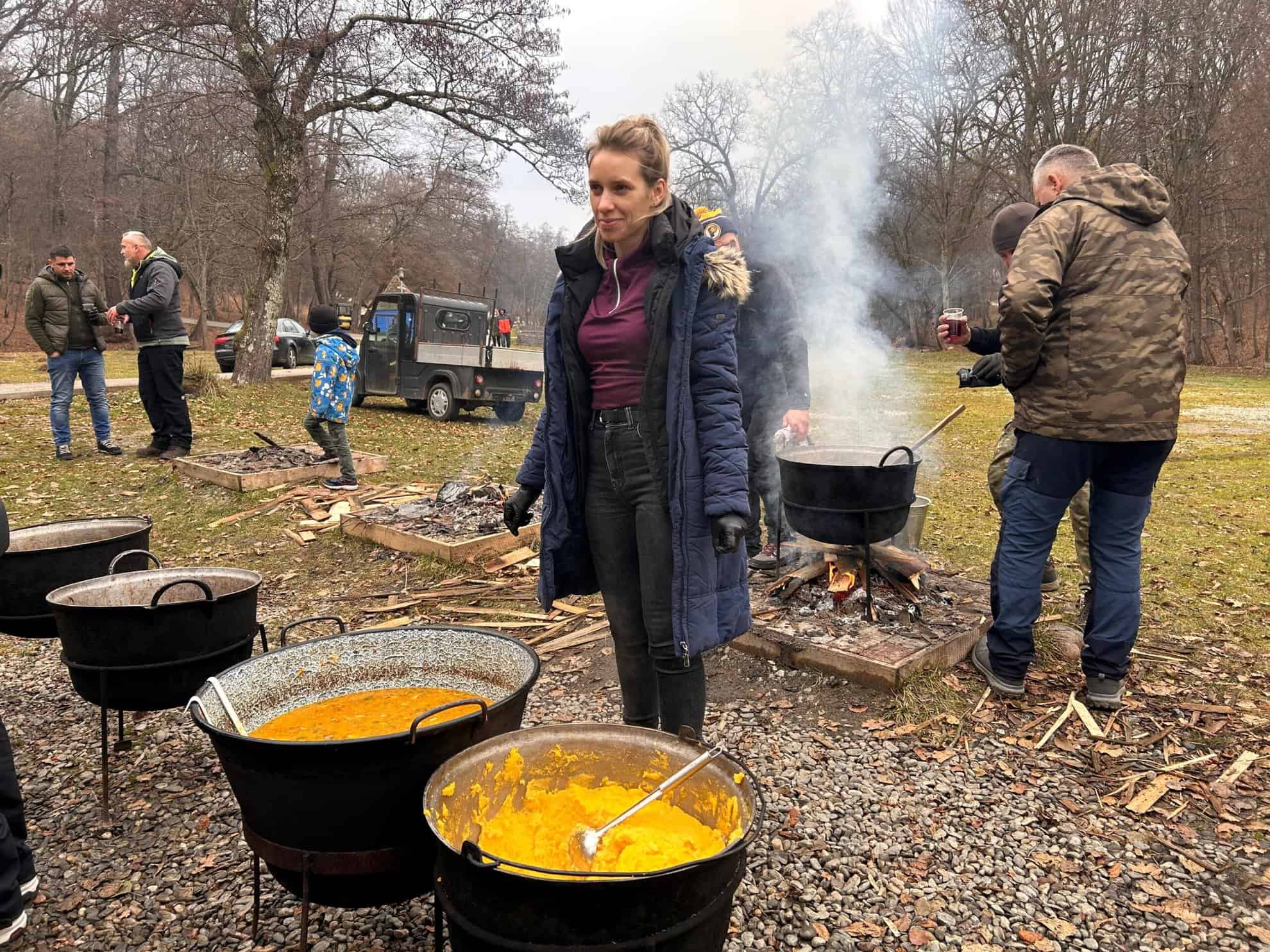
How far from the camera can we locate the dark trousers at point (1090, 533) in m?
3.45

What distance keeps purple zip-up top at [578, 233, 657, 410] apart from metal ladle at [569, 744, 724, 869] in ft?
3.61

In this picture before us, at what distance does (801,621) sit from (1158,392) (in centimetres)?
201

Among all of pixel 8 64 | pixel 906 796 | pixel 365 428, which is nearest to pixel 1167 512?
pixel 906 796

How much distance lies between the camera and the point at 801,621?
4383 mm

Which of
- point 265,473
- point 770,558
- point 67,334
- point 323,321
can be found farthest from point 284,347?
point 770,558

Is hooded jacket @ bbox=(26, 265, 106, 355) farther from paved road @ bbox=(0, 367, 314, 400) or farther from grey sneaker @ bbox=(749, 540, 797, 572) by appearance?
grey sneaker @ bbox=(749, 540, 797, 572)

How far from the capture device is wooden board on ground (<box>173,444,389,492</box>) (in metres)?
8.03

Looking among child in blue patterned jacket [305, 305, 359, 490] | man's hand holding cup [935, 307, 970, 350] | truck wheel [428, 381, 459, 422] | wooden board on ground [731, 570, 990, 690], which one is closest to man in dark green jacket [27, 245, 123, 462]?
child in blue patterned jacket [305, 305, 359, 490]

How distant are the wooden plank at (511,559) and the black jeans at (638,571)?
10.8ft

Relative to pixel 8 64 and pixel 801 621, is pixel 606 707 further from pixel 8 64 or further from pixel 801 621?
pixel 8 64

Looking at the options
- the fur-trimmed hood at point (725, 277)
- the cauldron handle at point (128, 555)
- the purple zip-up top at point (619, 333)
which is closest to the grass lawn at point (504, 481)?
the cauldron handle at point (128, 555)

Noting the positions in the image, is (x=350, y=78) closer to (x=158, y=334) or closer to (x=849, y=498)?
(x=158, y=334)

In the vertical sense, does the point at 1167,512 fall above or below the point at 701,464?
below

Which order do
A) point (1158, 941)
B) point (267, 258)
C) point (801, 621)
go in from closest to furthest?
point (1158, 941)
point (801, 621)
point (267, 258)
